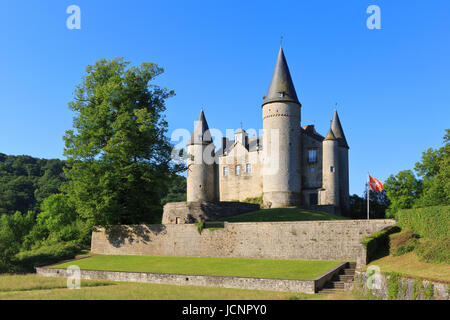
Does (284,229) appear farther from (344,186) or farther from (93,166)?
(344,186)

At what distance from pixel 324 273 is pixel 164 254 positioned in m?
14.7

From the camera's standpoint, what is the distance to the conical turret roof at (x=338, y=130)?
4994 cm

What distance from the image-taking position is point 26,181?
7731 cm

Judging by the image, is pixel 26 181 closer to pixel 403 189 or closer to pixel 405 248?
pixel 403 189

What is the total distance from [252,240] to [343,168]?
24.2 m

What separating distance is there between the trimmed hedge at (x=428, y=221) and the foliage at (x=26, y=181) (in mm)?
54785

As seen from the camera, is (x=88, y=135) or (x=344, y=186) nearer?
(x=88, y=135)

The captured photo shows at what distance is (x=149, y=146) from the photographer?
36.2 meters

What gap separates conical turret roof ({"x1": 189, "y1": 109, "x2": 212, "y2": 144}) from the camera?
5228cm

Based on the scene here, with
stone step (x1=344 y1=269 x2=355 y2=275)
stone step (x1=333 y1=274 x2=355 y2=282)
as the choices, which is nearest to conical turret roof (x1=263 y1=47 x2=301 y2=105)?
stone step (x1=344 y1=269 x2=355 y2=275)

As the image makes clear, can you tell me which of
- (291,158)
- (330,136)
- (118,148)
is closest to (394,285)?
(118,148)

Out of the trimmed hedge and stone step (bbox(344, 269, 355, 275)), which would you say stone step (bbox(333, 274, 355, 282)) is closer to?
stone step (bbox(344, 269, 355, 275))

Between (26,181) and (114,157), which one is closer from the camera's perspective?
(114,157)
